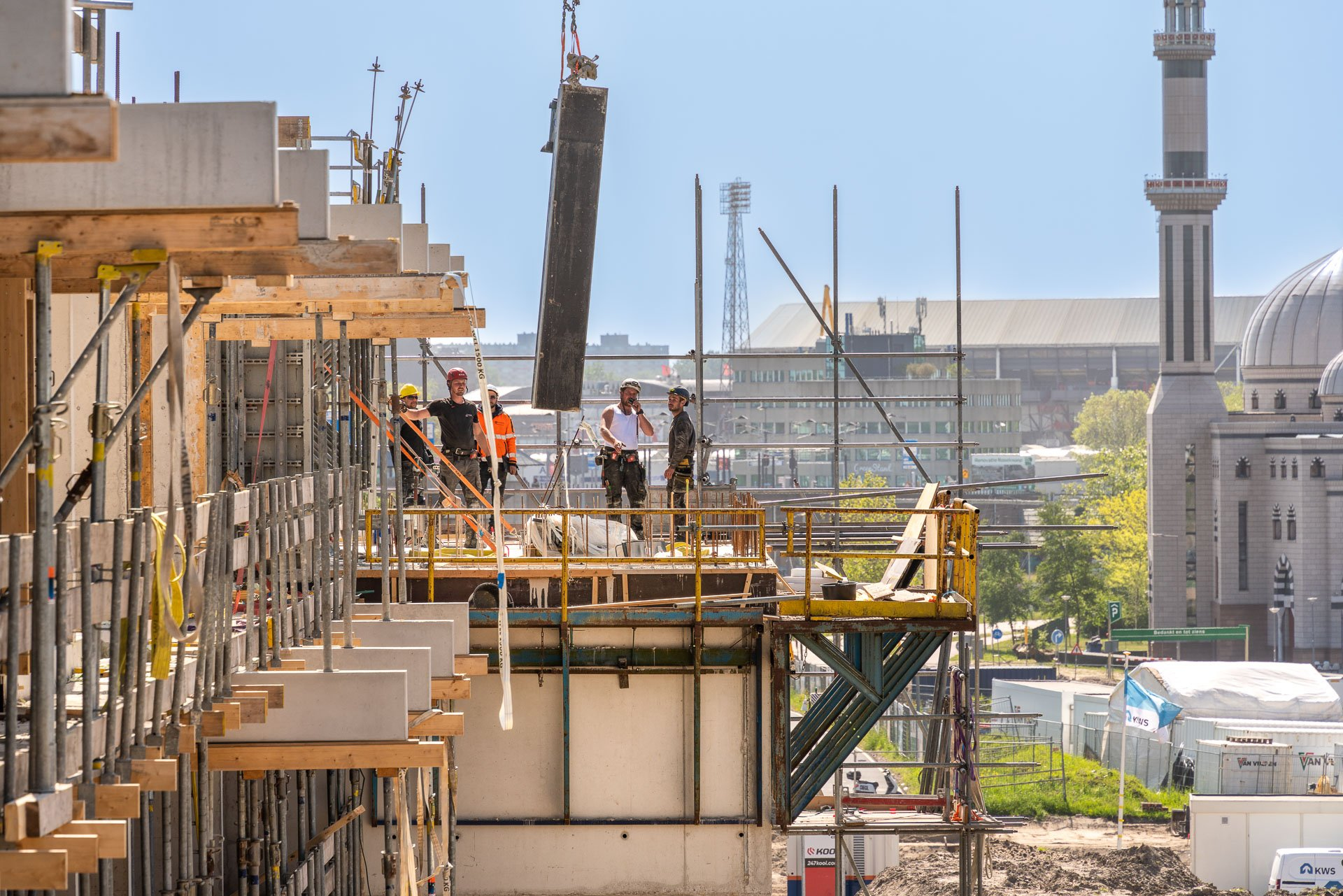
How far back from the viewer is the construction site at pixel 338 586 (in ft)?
19.6

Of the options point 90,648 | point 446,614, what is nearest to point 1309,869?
point 446,614

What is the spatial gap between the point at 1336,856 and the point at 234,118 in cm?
2794

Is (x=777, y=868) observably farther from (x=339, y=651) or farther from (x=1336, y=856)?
(x=339, y=651)

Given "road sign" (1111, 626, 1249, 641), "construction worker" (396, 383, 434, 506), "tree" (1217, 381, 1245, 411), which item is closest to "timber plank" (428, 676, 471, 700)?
"construction worker" (396, 383, 434, 506)

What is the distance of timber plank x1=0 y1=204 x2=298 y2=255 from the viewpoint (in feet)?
19.6

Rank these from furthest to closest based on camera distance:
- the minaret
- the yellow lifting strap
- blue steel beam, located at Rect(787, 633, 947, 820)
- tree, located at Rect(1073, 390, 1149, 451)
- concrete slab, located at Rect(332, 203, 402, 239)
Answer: tree, located at Rect(1073, 390, 1149, 451)
the minaret
blue steel beam, located at Rect(787, 633, 947, 820)
concrete slab, located at Rect(332, 203, 402, 239)
the yellow lifting strap

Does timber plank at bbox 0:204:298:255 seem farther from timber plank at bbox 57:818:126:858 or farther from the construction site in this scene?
timber plank at bbox 57:818:126:858

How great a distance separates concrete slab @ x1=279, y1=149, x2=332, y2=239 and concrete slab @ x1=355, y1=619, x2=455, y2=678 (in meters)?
3.96

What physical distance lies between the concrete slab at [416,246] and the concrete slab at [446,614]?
94.6 inches

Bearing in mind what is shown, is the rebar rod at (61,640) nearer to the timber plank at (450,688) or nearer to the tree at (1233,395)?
the timber plank at (450,688)

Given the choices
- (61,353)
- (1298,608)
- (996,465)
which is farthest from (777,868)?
(996,465)

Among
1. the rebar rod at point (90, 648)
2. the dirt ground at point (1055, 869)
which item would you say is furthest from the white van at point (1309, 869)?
the rebar rod at point (90, 648)

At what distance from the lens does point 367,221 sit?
916 cm

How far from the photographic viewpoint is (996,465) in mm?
122562
